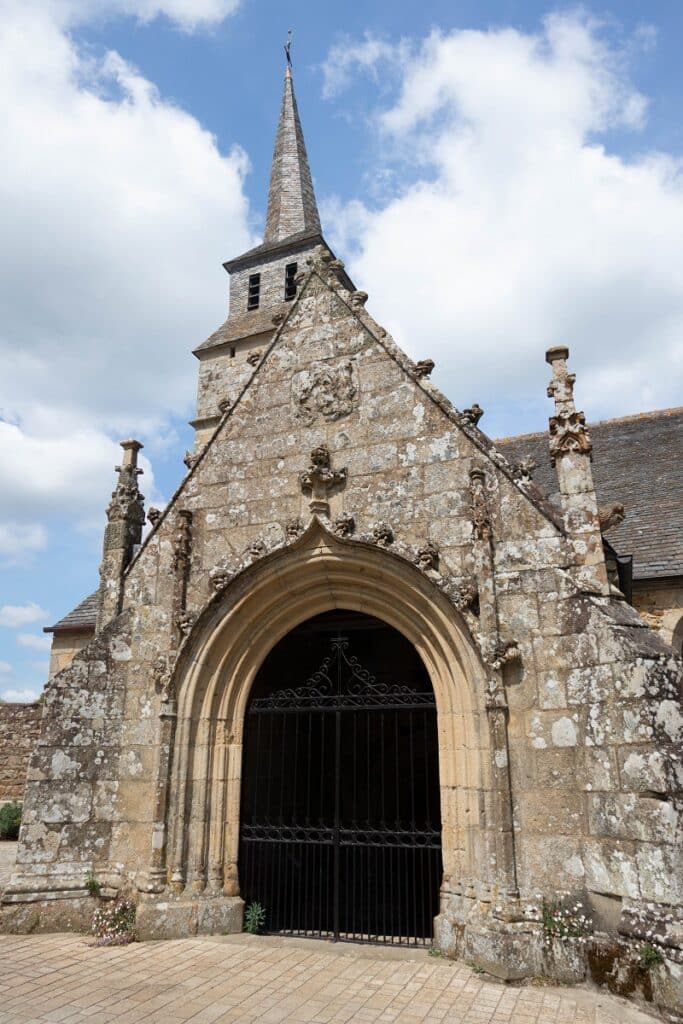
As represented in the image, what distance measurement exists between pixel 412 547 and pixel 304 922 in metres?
4.29

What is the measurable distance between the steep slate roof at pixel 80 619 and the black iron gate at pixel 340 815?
5277 mm

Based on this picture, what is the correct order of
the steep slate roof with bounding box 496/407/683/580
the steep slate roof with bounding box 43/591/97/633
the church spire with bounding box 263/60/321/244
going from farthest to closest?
the church spire with bounding box 263/60/321/244 → the steep slate roof with bounding box 43/591/97/633 → the steep slate roof with bounding box 496/407/683/580

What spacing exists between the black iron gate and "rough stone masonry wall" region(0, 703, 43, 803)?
30.1ft

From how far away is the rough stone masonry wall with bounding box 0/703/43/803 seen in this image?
636 inches

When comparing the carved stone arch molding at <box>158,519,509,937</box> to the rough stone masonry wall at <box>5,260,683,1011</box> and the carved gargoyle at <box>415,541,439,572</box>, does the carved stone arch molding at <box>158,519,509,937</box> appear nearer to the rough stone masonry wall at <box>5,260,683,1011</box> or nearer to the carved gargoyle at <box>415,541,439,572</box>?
the carved gargoyle at <box>415,541,439,572</box>

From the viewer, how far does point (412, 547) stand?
244 inches

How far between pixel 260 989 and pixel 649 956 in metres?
2.59

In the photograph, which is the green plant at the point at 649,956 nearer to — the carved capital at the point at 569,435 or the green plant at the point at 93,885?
the carved capital at the point at 569,435

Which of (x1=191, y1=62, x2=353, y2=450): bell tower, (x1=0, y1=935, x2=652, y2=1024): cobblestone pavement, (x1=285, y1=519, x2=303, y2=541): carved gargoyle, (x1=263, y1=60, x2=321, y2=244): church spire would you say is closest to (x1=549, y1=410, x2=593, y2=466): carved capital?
(x1=285, y1=519, x2=303, y2=541): carved gargoyle

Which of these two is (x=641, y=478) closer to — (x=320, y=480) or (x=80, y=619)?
(x=320, y=480)

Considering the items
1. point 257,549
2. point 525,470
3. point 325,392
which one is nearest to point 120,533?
point 257,549

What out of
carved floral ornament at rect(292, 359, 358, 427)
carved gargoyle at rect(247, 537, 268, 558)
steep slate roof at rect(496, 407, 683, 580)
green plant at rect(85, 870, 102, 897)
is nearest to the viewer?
green plant at rect(85, 870, 102, 897)

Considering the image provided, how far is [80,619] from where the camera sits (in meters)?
13.8

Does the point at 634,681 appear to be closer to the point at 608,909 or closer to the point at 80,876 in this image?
the point at 608,909
